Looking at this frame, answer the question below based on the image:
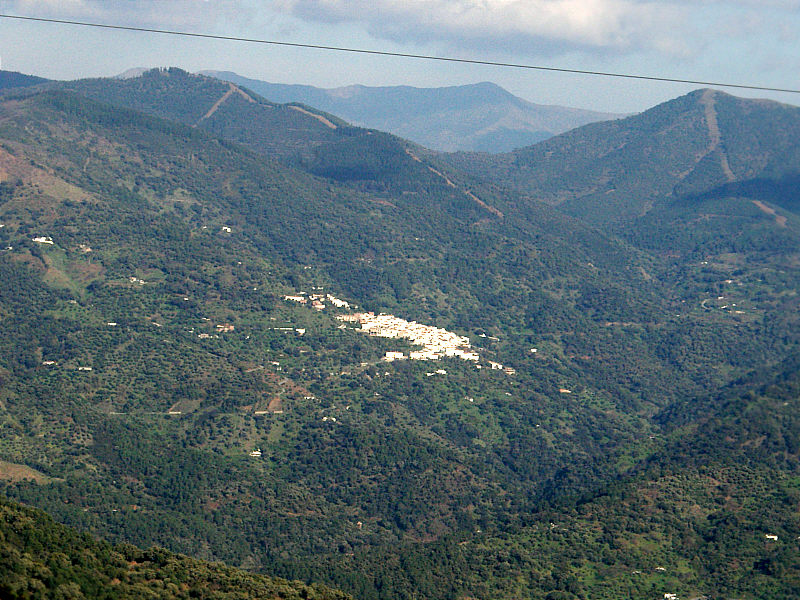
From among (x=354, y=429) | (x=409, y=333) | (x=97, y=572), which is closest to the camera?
(x=97, y=572)

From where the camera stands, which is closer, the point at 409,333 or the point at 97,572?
the point at 97,572

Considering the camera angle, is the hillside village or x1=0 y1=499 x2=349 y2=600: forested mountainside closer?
x1=0 y1=499 x2=349 y2=600: forested mountainside

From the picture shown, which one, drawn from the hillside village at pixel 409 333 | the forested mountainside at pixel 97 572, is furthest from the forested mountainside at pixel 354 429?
the forested mountainside at pixel 97 572

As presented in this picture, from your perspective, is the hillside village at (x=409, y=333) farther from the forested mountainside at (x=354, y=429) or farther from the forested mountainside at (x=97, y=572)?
the forested mountainside at (x=97, y=572)

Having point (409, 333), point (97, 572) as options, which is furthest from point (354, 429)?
point (97, 572)

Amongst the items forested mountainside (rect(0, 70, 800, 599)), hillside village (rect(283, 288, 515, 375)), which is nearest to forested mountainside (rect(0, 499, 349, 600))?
forested mountainside (rect(0, 70, 800, 599))

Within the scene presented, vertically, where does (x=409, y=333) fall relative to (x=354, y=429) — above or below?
above

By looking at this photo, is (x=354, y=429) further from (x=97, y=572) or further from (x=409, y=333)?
(x=97, y=572)

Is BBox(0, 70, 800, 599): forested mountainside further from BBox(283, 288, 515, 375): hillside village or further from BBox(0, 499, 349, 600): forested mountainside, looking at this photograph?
BBox(0, 499, 349, 600): forested mountainside

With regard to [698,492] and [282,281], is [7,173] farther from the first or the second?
[698,492]

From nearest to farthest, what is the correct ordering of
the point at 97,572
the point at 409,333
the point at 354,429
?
the point at 97,572 < the point at 354,429 < the point at 409,333
